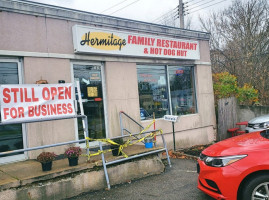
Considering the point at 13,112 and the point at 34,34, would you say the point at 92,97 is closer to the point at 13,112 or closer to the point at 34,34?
the point at 34,34

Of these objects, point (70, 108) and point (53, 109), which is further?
point (70, 108)

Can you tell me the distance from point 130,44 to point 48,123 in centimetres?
352

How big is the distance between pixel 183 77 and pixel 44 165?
669cm

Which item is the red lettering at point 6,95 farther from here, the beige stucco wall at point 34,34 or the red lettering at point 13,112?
the beige stucco wall at point 34,34

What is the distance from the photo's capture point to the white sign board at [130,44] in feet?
22.8

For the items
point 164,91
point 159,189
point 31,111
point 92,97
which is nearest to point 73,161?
point 31,111

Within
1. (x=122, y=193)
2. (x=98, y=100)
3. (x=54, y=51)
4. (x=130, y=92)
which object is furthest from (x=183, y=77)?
(x=122, y=193)

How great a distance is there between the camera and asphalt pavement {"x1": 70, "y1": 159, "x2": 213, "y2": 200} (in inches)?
190

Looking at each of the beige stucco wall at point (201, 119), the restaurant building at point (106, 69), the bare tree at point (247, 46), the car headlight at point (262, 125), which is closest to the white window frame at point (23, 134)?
the restaurant building at point (106, 69)

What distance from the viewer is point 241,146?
417cm

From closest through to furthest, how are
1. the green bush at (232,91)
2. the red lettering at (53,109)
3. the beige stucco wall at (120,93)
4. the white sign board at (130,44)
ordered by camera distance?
1. the red lettering at (53,109)
2. the white sign board at (130,44)
3. the beige stucco wall at (120,93)
4. the green bush at (232,91)

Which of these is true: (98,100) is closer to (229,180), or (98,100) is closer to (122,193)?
(122,193)

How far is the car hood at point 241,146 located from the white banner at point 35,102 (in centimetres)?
326

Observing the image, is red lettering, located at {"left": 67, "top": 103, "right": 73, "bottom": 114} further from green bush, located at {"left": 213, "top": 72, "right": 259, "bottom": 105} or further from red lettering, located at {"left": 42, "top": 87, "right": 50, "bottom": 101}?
green bush, located at {"left": 213, "top": 72, "right": 259, "bottom": 105}
